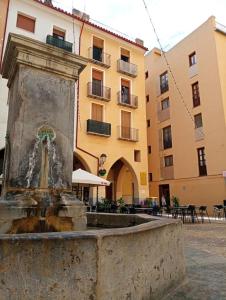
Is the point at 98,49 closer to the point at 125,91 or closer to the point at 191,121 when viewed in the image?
the point at 125,91

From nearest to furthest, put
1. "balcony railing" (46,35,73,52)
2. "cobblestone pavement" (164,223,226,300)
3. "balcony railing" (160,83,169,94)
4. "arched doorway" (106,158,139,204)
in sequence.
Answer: "cobblestone pavement" (164,223,226,300)
"balcony railing" (46,35,73,52)
"arched doorway" (106,158,139,204)
"balcony railing" (160,83,169,94)

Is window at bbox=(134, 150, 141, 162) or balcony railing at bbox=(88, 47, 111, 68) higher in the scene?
balcony railing at bbox=(88, 47, 111, 68)

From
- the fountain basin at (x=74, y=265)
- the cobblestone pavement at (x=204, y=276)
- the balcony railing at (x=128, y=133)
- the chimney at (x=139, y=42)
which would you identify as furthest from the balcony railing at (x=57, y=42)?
the fountain basin at (x=74, y=265)

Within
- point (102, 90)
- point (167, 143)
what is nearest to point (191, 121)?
point (167, 143)

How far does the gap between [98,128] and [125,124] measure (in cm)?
257

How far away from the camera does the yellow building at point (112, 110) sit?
18.2 meters

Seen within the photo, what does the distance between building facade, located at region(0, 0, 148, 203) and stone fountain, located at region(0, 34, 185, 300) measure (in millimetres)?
12765

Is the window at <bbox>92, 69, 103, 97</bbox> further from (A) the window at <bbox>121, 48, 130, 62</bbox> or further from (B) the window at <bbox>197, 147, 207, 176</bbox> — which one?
(B) the window at <bbox>197, 147, 207, 176</bbox>

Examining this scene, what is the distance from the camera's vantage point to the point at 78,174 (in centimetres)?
1038

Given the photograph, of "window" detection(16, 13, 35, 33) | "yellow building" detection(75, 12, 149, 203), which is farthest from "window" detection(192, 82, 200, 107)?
"window" detection(16, 13, 35, 33)

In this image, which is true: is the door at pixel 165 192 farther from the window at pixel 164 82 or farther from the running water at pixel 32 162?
the running water at pixel 32 162

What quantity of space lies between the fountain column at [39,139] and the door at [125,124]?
51.6ft

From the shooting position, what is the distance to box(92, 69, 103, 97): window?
63.6ft

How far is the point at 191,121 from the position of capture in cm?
2281
